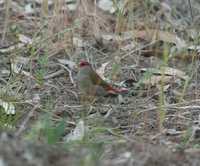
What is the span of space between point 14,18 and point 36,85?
1280mm

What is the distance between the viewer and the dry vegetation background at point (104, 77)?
2.90 metres

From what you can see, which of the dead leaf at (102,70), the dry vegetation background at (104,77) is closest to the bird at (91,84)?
the dry vegetation background at (104,77)

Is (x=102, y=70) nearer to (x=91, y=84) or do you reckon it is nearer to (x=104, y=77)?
(x=104, y=77)

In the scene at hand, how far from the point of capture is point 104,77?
15.2 feet

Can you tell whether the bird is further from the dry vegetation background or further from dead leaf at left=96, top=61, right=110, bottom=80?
dead leaf at left=96, top=61, right=110, bottom=80

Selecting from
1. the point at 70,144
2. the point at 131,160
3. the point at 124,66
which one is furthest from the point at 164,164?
the point at 124,66

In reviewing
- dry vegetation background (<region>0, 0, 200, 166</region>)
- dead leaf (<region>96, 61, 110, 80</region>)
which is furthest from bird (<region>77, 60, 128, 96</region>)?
dead leaf (<region>96, 61, 110, 80</region>)

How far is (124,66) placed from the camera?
4.85m

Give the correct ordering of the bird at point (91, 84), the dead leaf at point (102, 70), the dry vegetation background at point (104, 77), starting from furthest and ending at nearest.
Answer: the dead leaf at point (102, 70) < the bird at point (91, 84) < the dry vegetation background at point (104, 77)

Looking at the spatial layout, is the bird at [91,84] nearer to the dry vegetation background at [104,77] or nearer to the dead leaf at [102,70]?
the dry vegetation background at [104,77]

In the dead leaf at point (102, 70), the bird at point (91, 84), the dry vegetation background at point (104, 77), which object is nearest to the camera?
the dry vegetation background at point (104, 77)

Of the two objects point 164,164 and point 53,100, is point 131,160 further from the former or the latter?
point 53,100

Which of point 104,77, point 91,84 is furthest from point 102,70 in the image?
point 91,84

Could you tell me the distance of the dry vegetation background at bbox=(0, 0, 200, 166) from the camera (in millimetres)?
2903
